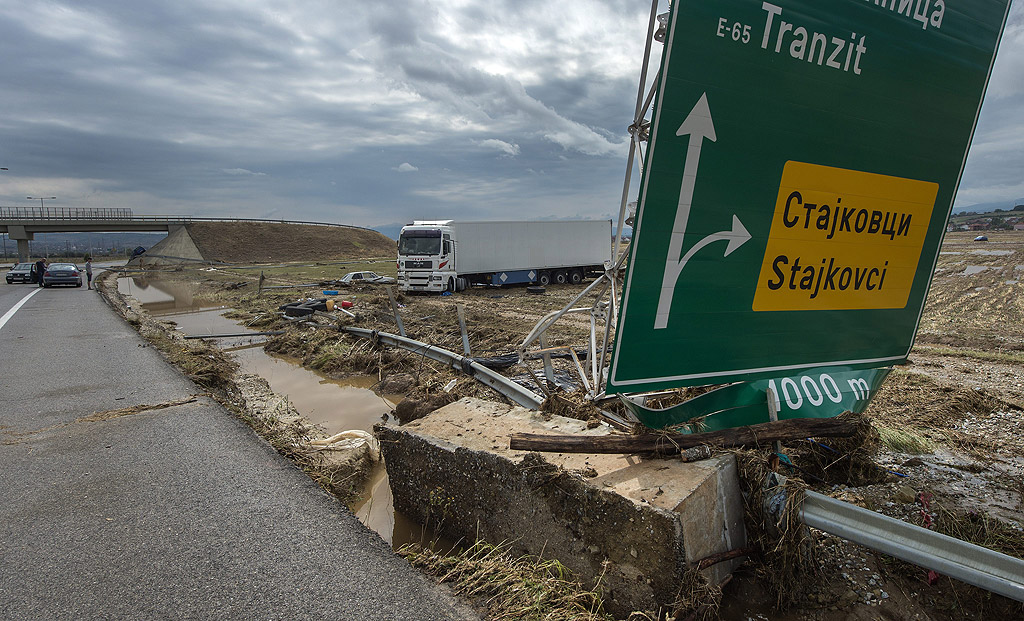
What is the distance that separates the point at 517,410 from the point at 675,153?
245 cm

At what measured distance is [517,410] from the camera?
14.9 ft

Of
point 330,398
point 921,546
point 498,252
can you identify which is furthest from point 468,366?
point 498,252

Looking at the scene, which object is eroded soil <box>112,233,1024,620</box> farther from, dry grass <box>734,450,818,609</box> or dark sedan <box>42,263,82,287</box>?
dark sedan <box>42,263,82,287</box>

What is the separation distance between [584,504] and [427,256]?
67.0 ft

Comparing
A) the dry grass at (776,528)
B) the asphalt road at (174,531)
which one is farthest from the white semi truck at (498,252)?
the dry grass at (776,528)

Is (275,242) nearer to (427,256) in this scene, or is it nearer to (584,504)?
(427,256)

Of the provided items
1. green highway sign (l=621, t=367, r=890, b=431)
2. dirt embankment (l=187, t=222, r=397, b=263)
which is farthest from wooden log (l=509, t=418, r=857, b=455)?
dirt embankment (l=187, t=222, r=397, b=263)

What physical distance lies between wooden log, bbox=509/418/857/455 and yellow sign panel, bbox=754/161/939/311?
906mm

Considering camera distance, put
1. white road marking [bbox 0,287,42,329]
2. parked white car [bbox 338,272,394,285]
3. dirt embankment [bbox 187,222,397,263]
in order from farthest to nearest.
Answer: dirt embankment [bbox 187,222,397,263] → parked white car [bbox 338,272,394,285] → white road marking [bbox 0,287,42,329]

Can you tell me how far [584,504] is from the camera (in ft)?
10.1

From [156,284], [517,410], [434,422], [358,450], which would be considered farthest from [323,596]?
[156,284]

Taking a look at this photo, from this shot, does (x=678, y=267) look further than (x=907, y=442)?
No

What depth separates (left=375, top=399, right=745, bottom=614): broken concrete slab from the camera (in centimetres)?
281

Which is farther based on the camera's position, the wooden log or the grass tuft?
the grass tuft
